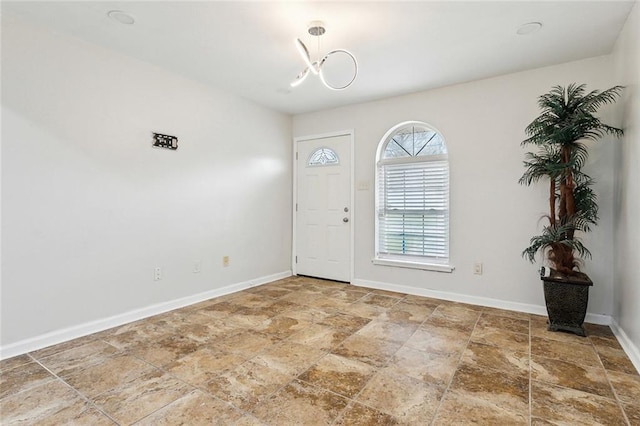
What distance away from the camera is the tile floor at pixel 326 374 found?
168 centimetres

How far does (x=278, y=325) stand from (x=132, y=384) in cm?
123

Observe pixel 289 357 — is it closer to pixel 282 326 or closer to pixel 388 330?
pixel 282 326

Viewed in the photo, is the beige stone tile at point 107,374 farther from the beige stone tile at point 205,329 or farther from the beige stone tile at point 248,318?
the beige stone tile at point 248,318

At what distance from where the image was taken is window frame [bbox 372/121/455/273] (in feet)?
12.3

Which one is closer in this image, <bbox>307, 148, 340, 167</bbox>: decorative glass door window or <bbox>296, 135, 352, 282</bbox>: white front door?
<bbox>296, 135, 352, 282</bbox>: white front door

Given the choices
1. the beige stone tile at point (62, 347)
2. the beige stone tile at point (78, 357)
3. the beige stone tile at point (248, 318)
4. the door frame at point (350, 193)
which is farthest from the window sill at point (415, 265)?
the beige stone tile at point (62, 347)

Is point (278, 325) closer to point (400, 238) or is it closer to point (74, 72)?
point (400, 238)

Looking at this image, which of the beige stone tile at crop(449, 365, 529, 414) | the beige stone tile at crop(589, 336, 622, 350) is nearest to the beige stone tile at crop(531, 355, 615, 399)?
the beige stone tile at crop(449, 365, 529, 414)

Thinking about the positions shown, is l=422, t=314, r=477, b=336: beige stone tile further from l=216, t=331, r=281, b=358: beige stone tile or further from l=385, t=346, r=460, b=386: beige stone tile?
l=216, t=331, r=281, b=358: beige stone tile

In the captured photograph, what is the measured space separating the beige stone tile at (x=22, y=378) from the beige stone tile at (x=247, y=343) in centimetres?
106

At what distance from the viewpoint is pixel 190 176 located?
3555 millimetres

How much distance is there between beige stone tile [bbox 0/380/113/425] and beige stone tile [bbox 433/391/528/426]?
1.68 metres

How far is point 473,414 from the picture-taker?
167 centimetres

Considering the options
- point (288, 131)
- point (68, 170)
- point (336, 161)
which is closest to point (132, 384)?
point (68, 170)
